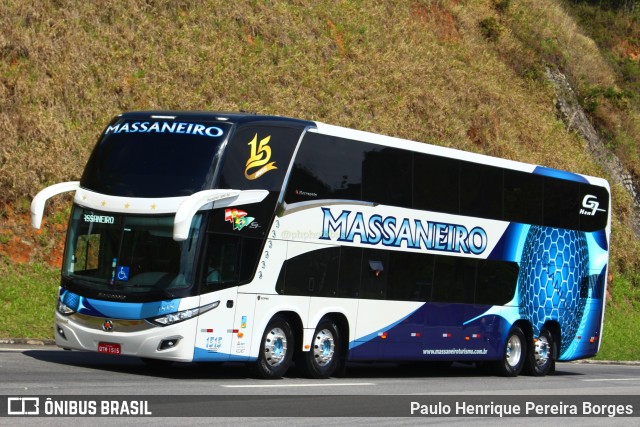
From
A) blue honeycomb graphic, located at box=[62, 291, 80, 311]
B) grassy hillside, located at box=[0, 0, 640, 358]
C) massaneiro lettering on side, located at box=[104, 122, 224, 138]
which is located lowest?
blue honeycomb graphic, located at box=[62, 291, 80, 311]

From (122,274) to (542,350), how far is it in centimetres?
1165

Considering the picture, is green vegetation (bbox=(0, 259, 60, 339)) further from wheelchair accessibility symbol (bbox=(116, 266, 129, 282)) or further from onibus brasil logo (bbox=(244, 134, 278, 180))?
onibus brasil logo (bbox=(244, 134, 278, 180))

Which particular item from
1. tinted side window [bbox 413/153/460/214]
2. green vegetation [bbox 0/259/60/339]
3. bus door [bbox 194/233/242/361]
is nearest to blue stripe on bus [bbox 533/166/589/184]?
tinted side window [bbox 413/153/460/214]

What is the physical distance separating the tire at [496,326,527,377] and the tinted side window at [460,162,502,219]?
274 cm

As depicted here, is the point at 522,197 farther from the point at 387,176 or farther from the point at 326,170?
the point at 326,170

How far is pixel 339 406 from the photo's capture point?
546 inches

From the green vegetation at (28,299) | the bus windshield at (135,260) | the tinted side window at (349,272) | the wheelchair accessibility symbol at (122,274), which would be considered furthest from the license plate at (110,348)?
the green vegetation at (28,299)

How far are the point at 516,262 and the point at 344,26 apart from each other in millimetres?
18979

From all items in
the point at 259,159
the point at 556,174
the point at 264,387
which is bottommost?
the point at 264,387

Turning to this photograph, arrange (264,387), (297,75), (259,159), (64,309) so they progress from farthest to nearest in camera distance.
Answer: (297,75)
(259,159)
(64,309)
(264,387)

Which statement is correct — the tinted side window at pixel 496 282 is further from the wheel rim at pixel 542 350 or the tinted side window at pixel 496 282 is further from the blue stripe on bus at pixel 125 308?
the blue stripe on bus at pixel 125 308

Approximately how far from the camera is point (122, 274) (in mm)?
16391

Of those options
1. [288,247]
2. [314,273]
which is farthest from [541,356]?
[288,247]

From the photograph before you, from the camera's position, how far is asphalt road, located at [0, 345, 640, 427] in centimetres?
1276
